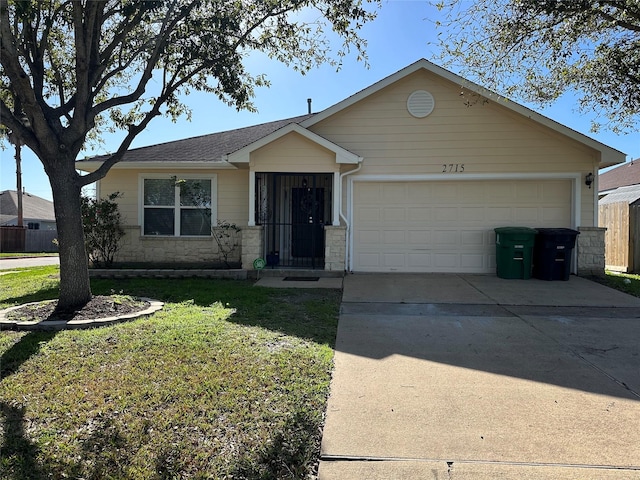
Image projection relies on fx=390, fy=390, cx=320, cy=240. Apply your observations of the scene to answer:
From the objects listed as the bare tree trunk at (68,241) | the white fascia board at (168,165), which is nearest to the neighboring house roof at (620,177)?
the white fascia board at (168,165)

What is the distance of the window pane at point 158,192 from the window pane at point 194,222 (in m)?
0.52

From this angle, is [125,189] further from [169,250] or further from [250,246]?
[250,246]

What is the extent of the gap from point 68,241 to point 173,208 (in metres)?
5.51

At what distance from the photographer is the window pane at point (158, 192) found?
1120 centimetres

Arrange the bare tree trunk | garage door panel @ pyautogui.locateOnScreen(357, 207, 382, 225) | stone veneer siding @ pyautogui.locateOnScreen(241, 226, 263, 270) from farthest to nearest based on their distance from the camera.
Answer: garage door panel @ pyautogui.locateOnScreen(357, 207, 382, 225)
stone veneer siding @ pyautogui.locateOnScreen(241, 226, 263, 270)
the bare tree trunk

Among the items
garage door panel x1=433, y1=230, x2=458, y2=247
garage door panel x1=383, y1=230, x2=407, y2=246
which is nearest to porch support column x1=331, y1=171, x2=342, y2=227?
garage door panel x1=383, y1=230, x2=407, y2=246

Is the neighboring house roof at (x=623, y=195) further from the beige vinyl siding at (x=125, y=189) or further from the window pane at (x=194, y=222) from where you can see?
the beige vinyl siding at (x=125, y=189)

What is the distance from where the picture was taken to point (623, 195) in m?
14.5

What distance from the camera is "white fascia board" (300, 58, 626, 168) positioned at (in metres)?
9.31

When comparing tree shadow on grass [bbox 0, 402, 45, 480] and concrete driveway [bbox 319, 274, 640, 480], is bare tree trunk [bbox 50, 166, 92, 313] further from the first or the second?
concrete driveway [bbox 319, 274, 640, 480]

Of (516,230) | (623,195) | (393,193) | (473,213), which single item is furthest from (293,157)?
(623,195)

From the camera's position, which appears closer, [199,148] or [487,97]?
[487,97]

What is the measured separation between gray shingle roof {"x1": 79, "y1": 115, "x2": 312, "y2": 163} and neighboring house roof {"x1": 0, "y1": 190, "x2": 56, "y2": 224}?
100 ft

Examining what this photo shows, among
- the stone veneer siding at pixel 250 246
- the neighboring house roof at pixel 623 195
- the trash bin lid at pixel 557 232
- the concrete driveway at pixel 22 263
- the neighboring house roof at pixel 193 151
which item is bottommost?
the concrete driveway at pixel 22 263
